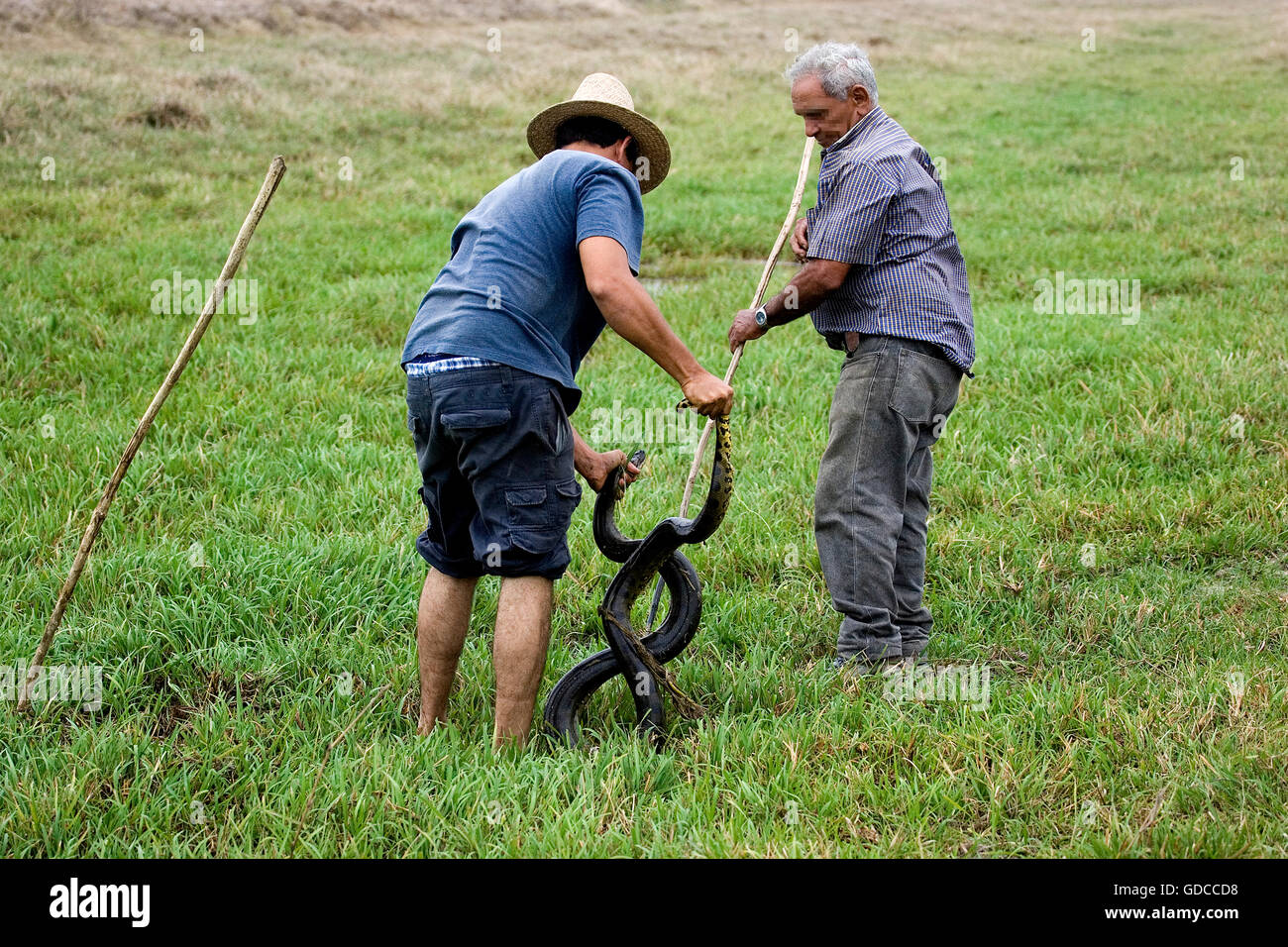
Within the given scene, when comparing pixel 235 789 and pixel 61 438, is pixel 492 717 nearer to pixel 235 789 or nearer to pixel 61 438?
pixel 235 789

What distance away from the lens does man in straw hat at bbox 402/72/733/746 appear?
3.31 metres

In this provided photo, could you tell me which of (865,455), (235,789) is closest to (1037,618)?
(865,455)

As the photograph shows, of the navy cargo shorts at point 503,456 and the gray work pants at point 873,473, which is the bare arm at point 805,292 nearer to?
the gray work pants at point 873,473

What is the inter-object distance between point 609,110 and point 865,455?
1.56 metres

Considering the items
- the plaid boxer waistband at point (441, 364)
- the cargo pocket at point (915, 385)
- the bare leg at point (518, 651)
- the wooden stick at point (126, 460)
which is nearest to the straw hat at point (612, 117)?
the plaid boxer waistband at point (441, 364)

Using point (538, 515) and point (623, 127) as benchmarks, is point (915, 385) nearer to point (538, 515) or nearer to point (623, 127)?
point (623, 127)

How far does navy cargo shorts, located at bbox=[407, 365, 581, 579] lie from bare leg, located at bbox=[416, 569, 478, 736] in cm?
23

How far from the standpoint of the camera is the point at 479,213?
357 centimetres

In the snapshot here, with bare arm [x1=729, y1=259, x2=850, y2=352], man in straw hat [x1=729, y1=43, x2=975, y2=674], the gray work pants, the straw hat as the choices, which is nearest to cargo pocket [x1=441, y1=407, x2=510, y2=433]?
the straw hat

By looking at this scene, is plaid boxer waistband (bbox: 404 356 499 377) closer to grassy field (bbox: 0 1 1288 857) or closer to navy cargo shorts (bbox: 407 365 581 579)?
navy cargo shorts (bbox: 407 365 581 579)

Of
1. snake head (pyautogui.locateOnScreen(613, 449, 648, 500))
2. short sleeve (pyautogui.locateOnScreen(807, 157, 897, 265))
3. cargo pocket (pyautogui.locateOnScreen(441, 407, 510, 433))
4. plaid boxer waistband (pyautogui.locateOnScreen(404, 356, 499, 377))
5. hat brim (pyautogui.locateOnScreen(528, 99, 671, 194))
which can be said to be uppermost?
hat brim (pyautogui.locateOnScreen(528, 99, 671, 194))

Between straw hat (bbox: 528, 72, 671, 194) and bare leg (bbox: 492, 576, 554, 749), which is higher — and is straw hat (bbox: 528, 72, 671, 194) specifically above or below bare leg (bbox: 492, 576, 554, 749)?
above

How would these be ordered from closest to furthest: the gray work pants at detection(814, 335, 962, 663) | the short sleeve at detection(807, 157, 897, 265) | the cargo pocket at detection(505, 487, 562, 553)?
1. the cargo pocket at detection(505, 487, 562, 553)
2. the short sleeve at detection(807, 157, 897, 265)
3. the gray work pants at detection(814, 335, 962, 663)
